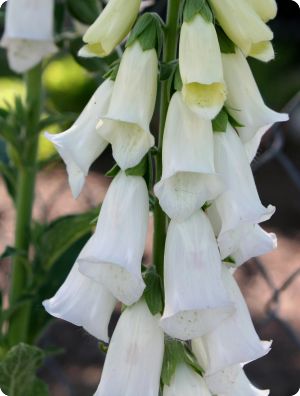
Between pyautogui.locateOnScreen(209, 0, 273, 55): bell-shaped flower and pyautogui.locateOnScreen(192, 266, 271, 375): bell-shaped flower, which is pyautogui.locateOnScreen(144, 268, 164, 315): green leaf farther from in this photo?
pyautogui.locateOnScreen(209, 0, 273, 55): bell-shaped flower

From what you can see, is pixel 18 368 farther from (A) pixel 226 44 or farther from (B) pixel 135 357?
(A) pixel 226 44

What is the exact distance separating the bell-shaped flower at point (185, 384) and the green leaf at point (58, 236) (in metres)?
0.40

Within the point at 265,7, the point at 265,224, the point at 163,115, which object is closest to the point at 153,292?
the point at 163,115

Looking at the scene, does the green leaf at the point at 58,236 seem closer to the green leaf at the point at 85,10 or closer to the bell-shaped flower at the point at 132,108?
the green leaf at the point at 85,10

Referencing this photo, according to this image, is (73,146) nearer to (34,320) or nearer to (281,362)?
(34,320)

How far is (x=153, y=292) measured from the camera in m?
0.78

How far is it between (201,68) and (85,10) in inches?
20.4

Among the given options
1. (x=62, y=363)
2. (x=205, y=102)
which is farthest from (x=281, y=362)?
(x=205, y=102)

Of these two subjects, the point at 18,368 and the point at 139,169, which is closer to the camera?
the point at 139,169

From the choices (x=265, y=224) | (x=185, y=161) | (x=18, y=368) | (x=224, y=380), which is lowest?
(x=265, y=224)

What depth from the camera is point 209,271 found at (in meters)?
0.74

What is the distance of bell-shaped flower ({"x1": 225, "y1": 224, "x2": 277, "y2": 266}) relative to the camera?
29.7 inches

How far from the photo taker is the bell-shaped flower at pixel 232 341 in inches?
30.6

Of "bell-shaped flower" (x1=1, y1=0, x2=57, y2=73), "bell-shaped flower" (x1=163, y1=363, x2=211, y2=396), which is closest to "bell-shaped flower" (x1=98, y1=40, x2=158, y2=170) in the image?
"bell-shaped flower" (x1=163, y1=363, x2=211, y2=396)
